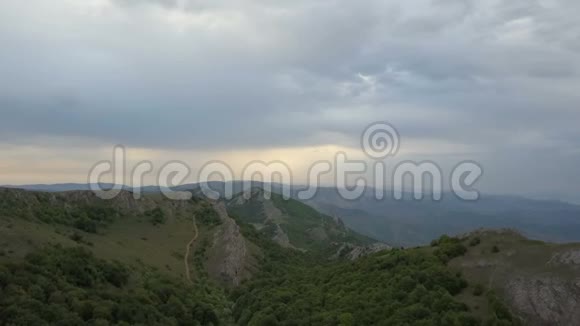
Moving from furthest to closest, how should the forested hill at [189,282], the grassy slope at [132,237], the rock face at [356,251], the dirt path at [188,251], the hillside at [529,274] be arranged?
the rock face at [356,251]
the dirt path at [188,251]
the grassy slope at [132,237]
the forested hill at [189,282]
the hillside at [529,274]

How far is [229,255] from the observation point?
93.7 meters

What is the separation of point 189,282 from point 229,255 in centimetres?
1575

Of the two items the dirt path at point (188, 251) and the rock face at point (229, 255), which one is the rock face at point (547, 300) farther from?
the rock face at point (229, 255)

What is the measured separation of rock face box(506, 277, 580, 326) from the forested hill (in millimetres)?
1277

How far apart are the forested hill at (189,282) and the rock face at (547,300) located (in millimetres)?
1277

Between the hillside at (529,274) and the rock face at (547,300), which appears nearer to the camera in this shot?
the rock face at (547,300)

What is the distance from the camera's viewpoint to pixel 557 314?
4031 cm

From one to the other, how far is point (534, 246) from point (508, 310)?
34.4 ft

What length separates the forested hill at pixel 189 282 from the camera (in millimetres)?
42375

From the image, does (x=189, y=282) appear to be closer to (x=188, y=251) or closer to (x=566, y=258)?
(x=188, y=251)

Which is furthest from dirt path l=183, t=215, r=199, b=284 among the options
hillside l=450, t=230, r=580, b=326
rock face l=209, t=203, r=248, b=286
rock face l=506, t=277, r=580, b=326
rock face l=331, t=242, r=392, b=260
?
rock face l=506, t=277, r=580, b=326

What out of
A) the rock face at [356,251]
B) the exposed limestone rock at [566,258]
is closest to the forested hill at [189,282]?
the exposed limestone rock at [566,258]

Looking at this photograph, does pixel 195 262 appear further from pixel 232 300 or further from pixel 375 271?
pixel 375 271

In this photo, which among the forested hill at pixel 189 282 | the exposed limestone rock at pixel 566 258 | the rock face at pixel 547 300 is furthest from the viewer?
the exposed limestone rock at pixel 566 258
